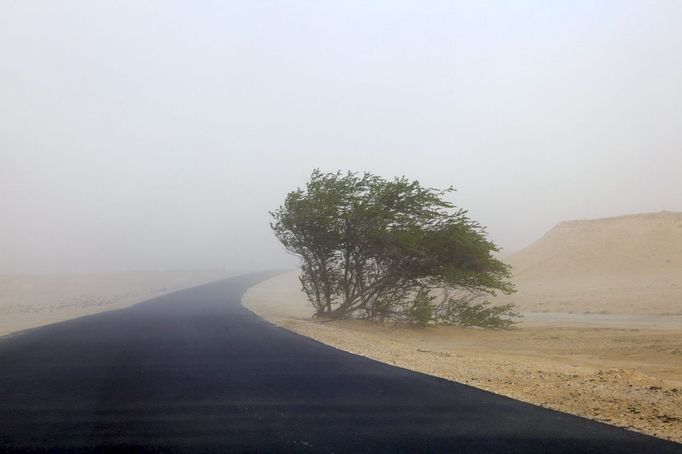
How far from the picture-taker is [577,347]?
20969 millimetres

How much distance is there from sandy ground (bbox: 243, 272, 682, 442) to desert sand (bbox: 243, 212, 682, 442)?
0.08ft

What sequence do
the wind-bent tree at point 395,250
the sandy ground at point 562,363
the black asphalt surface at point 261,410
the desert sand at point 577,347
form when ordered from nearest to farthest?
the black asphalt surface at point 261,410 → the sandy ground at point 562,363 → the desert sand at point 577,347 → the wind-bent tree at point 395,250

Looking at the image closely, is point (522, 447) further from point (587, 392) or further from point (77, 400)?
point (77, 400)

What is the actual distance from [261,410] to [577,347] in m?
14.4

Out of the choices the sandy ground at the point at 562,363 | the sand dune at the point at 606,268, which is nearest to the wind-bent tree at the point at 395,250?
the sandy ground at the point at 562,363

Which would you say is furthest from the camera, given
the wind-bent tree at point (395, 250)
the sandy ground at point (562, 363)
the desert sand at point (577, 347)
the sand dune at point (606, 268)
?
the sand dune at point (606, 268)

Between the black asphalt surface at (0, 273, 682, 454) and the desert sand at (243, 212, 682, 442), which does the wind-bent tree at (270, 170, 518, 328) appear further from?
the black asphalt surface at (0, 273, 682, 454)

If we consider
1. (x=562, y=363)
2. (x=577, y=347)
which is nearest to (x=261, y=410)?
(x=562, y=363)

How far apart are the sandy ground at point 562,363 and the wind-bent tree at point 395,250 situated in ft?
4.06

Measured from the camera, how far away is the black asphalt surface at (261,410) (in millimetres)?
7410

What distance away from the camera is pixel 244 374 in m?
12.5

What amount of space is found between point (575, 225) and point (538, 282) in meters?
26.8

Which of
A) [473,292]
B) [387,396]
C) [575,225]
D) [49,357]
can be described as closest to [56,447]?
[387,396]

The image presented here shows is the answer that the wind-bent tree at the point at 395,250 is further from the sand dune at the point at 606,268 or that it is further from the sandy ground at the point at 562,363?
the sand dune at the point at 606,268
